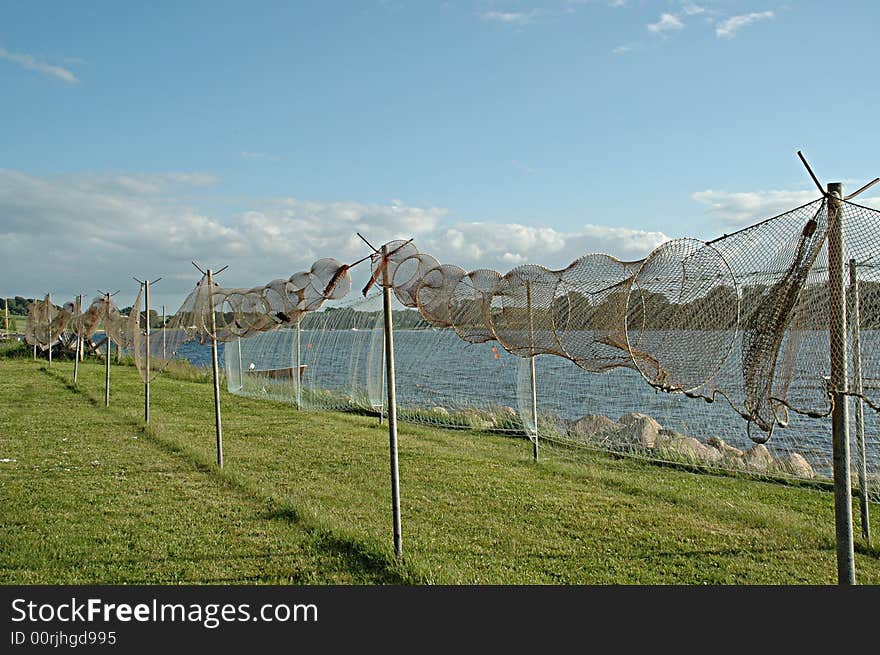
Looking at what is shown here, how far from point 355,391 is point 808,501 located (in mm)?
9820

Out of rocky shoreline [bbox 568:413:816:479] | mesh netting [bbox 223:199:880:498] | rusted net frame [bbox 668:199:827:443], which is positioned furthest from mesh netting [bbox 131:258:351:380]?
rocky shoreline [bbox 568:413:816:479]

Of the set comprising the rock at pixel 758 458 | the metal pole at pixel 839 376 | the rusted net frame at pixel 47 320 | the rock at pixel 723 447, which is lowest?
the rock at pixel 723 447

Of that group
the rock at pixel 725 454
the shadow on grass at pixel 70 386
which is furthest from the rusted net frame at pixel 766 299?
the shadow on grass at pixel 70 386

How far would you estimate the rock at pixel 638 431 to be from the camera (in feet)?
37.9

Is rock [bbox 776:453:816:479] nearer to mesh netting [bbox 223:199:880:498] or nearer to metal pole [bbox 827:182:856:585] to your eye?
mesh netting [bbox 223:199:880:498]

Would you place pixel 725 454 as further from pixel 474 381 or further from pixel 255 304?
pixel 255 304

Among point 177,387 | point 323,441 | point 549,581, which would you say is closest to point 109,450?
point 323,441

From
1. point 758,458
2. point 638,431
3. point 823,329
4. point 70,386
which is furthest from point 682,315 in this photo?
point 70,386

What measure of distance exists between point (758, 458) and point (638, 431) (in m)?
Answer: 2.07

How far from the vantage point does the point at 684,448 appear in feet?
35.8

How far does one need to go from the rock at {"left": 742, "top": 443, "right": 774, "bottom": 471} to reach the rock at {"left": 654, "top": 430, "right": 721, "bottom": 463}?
0.43 metres

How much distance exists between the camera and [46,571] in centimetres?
546

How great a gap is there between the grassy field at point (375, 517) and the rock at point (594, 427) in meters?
1.01

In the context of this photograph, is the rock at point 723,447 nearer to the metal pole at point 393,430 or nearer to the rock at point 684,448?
the rock at point 684,448
